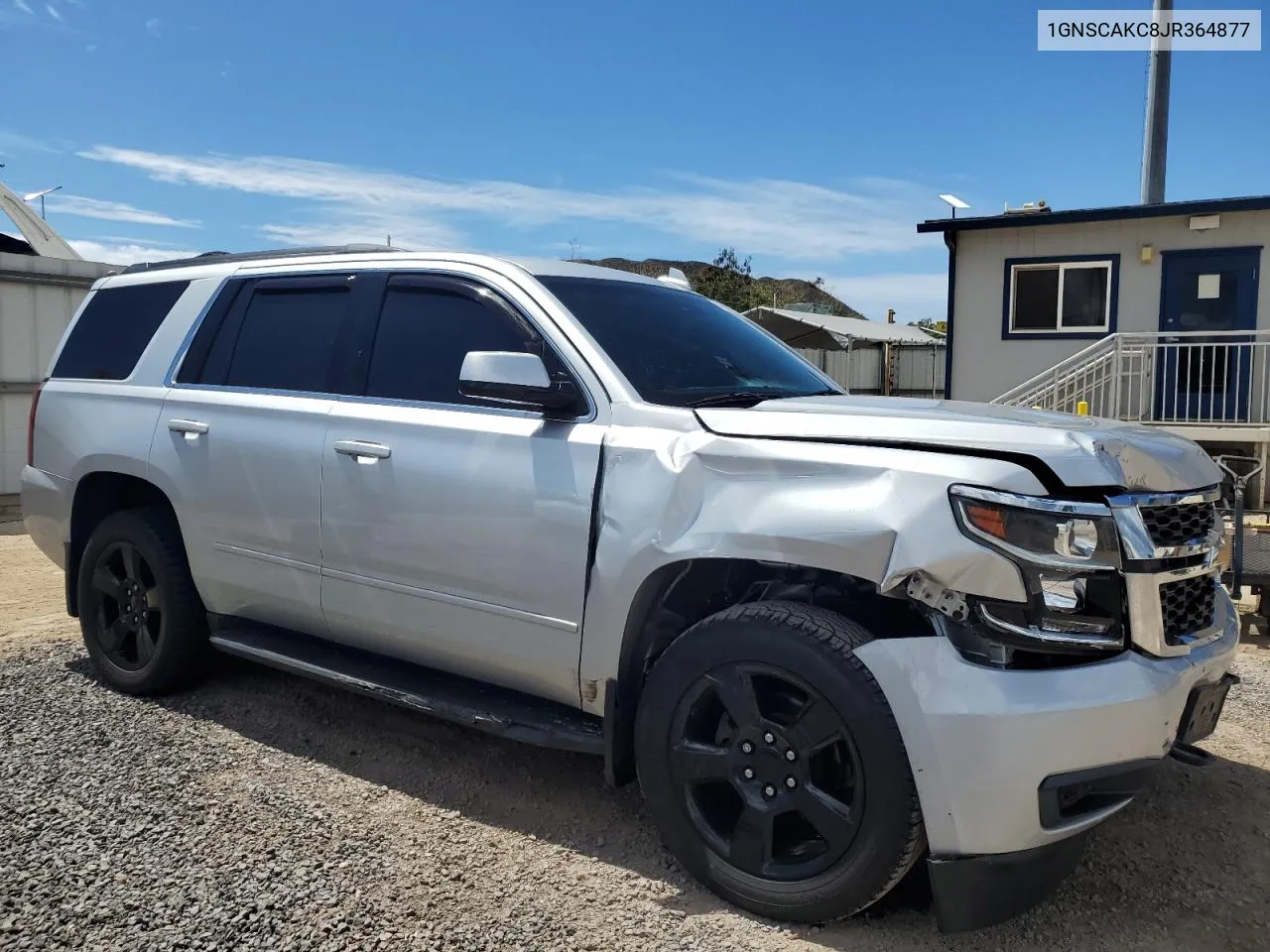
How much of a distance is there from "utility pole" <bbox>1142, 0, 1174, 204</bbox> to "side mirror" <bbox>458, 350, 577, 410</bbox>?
15.8 metres

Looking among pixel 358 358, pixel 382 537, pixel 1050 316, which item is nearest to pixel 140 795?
pixel 382 537

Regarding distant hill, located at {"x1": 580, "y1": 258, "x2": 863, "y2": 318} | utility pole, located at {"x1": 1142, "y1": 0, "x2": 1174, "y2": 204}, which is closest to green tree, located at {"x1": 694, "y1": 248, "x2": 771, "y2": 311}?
distant hill, located at {"x1": 580, "y1": 258, "x2": 863, "y2": 318}

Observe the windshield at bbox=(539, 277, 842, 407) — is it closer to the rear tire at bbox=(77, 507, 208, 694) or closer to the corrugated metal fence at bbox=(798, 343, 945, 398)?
the rear tire at bbox=(77, 507, 208, 694)

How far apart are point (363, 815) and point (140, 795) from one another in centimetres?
82

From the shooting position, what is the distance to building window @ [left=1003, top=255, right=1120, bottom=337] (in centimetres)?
1344

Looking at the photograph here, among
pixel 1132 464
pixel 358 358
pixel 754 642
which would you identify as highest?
pixel 358 358

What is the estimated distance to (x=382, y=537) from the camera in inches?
141

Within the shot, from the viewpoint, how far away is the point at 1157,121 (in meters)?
16.2

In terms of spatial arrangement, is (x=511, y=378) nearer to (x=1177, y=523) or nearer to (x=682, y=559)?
(x=682, y=559)

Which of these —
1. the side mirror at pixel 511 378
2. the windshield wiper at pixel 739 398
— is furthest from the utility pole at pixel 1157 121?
the side mirror at pixel 511 378

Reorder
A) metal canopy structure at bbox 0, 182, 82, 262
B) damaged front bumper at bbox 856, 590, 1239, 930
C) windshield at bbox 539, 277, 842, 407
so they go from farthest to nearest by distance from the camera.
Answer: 1. metal canopy structure at bbox 0, 182, 82, 262
2. windshield at bbox 539, 277, 842, 407
3. damaged front bumper at bbox 856, 590, 1239, 930

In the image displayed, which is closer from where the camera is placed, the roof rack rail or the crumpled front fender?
the crumpled front fender

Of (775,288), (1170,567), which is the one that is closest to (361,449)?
(1170,567)

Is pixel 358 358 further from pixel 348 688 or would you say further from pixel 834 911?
pixel 834 911
